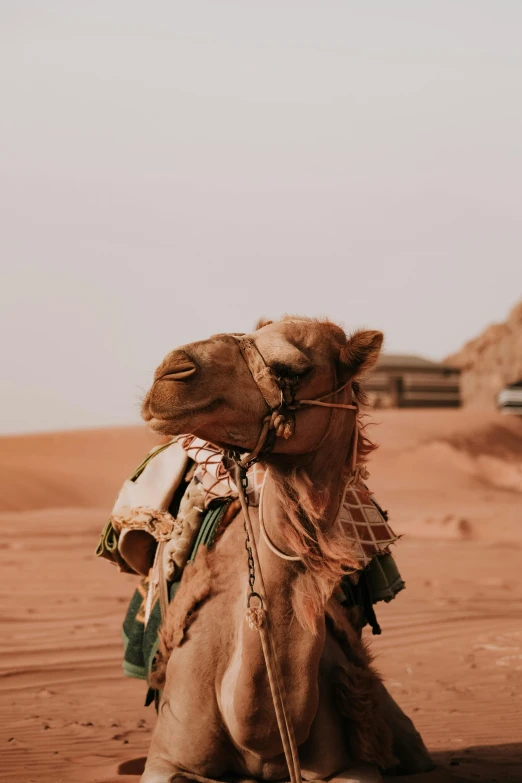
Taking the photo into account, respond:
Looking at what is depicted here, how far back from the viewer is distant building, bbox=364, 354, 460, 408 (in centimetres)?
3431

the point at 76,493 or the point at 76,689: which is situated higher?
the point at 76,689

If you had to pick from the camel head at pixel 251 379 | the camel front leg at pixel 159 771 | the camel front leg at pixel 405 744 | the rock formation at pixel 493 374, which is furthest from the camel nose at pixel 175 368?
the rock formation at pixel 493 374

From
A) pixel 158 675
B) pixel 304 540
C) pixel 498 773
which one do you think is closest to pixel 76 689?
pixel 498 773

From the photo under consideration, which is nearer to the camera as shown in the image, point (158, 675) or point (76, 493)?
point (158, 675)

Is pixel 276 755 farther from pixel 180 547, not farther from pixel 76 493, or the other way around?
pixel 76 493

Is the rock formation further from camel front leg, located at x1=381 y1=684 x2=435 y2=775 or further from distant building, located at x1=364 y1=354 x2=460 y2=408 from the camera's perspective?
camel front leg, located at x1=381 y1=684 x2=435 y2=775

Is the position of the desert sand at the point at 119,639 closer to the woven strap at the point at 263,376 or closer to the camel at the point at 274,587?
the camel at the point at 274,587

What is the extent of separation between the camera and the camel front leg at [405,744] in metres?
4.71

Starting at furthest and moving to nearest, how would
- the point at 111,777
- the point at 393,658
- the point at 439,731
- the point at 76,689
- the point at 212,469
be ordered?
the point at 393,658, the point at 76,689, the point at 439,731, the point at 111,777, the point at 212,469

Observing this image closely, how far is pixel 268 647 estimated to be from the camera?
305 centimetres

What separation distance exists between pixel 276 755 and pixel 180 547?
85 cm

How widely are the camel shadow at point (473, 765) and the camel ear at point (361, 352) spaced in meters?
2.26

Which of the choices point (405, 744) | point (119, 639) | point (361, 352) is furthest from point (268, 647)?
point (119, 639)

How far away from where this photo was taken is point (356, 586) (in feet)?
14.1
